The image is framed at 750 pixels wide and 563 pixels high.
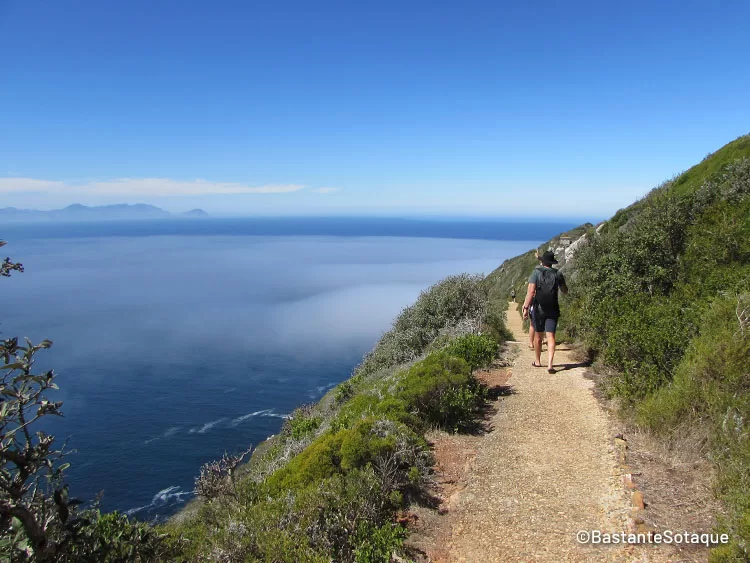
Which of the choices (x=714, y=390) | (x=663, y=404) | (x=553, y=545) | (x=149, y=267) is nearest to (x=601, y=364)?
(x=663, y=404)

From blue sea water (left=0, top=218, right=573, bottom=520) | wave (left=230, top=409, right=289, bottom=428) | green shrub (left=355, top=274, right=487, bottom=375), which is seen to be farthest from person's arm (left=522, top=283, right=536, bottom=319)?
wave (left=230, top=409, right=289, bottom=428)

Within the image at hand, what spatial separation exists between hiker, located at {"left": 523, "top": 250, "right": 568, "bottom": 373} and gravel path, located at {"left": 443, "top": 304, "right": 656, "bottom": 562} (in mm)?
1493

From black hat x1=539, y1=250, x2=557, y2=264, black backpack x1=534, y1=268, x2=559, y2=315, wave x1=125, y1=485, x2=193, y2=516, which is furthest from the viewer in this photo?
wave x1=125, y1=485, x2=193, y2=516

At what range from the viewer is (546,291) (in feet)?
29.3

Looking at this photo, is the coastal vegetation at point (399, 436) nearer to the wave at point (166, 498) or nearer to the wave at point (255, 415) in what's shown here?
the wave at point (166, 498)

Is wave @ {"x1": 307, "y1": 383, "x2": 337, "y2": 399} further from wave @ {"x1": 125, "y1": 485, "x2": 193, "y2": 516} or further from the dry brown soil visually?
the dry brown soil

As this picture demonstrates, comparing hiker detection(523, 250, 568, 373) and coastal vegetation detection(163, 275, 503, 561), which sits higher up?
hiker detection(523, 250, 568, 373)

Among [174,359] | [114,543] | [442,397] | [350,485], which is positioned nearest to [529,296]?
[442,397]

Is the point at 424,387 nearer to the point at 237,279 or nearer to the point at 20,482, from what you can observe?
the point at 20,482

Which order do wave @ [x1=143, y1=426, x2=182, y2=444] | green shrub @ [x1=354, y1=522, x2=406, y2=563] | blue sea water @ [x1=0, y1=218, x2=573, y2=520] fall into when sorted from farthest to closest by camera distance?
1. wave @ [x1=143, y1=426, x2=182, y2=444]
2. blue sea water @ [x1=0, y1=218, x2=573, y2=520]
3. green shrub @ [x1=354, y1=522, x2=406, y2=563]

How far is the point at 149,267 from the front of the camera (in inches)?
6383

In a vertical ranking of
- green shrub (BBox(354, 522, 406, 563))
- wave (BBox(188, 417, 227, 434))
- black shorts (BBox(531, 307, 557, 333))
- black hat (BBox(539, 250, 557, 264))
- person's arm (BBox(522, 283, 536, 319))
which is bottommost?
wave (BBox(188, 417, 227, 434))

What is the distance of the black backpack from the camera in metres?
8.94

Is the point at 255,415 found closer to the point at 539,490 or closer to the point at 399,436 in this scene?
the point at 399,436
